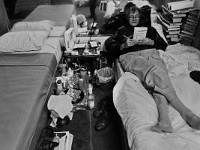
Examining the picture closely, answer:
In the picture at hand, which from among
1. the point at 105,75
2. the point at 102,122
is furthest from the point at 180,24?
the point at 102,122

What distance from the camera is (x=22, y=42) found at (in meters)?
1.68

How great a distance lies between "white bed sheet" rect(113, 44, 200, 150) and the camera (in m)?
0.96

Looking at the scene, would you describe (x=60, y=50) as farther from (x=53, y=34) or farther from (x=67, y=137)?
(x=67, y=137)

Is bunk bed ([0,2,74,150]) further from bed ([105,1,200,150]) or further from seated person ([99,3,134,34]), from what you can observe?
seated person ([99,3,134,34])

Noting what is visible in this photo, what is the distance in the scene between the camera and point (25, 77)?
142 cm

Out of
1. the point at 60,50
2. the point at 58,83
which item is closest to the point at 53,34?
the point at 60,50

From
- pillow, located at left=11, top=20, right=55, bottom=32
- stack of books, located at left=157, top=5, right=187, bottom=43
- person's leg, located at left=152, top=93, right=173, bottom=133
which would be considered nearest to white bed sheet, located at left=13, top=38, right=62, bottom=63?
pillow, located at left=11, top=20, right=55, bottom=32

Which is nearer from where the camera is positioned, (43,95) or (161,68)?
(43,95)

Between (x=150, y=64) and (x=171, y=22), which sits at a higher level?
(x=171, y=22)

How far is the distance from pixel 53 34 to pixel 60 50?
0.70 feet

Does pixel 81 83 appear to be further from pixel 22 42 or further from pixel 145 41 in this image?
pixel 145 41

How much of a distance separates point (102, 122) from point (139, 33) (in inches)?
40.9

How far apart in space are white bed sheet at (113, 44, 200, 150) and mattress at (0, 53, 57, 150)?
0.61 metres

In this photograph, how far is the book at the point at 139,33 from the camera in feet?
6.07
